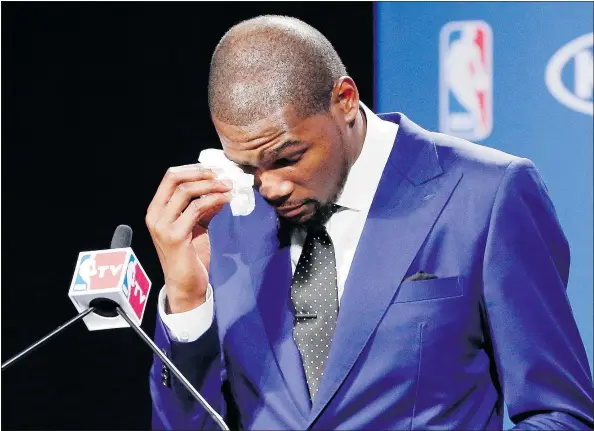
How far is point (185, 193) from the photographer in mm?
1708

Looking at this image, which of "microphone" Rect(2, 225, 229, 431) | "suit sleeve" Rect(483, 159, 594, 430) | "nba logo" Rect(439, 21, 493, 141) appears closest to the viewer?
"microphone" Rect(2, 225, 229, 431)

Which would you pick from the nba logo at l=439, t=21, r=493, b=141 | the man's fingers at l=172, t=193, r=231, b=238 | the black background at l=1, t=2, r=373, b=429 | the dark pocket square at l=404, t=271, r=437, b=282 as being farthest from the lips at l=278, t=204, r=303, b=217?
the black background at l=1, t=2, r=373, b=429

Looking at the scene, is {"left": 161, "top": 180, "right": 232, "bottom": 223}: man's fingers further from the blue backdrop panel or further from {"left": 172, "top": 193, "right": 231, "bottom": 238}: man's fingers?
the blue backdrop panel

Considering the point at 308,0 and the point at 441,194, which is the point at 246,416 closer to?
the point at 441,194

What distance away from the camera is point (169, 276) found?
174cm

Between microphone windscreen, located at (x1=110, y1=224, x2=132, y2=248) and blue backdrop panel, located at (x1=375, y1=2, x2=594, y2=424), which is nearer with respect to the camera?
microphone windscreen, located at (x1=110, y1=224, x2=132, y2=248)

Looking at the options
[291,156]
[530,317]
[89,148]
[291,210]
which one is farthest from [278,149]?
[89,148]

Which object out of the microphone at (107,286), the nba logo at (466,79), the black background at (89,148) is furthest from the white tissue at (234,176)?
the black background at (89,148)

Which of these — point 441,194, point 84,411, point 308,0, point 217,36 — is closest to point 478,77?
point 308,0

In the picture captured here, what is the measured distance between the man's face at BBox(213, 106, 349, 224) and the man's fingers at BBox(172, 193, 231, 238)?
7cm

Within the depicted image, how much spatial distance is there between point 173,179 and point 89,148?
1.38 meters

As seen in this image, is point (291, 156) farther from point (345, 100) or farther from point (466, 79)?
point (466, 79)

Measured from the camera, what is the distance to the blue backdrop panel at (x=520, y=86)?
2580 millimetres

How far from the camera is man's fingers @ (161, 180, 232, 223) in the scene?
5.61 feet
